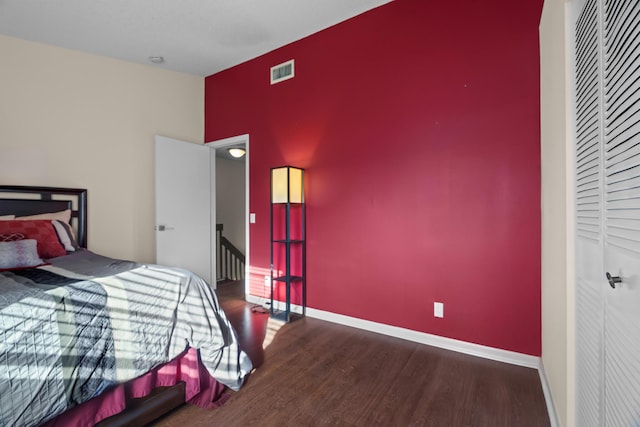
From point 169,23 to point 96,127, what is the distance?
4.57 feet

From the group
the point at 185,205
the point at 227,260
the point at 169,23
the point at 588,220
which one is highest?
the point at 169,23

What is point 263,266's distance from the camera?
11.5 feet

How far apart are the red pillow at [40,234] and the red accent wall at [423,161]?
2.13 metres

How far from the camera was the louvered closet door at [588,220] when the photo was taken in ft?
3.16

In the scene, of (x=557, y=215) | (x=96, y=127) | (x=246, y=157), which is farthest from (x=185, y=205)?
(x=557, y=215)

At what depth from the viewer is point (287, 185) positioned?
2.94 meters

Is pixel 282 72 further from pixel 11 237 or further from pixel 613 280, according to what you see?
pixel 613 280

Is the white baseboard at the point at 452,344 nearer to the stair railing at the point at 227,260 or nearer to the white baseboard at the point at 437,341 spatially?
the white baseboard at the point at 437,341

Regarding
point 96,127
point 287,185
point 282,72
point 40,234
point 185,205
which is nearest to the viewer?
point 40,234

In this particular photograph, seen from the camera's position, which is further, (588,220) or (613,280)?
(588,220)

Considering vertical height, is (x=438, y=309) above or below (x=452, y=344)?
above

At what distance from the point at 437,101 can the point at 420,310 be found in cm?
173

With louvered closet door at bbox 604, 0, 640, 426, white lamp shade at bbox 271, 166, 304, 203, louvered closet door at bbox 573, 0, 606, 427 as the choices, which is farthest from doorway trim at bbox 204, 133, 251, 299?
louvered closet door at bbox 604, 0, 640, 426

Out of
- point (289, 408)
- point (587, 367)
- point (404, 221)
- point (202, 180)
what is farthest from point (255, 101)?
point (587, 367)
